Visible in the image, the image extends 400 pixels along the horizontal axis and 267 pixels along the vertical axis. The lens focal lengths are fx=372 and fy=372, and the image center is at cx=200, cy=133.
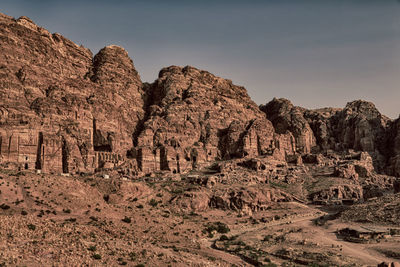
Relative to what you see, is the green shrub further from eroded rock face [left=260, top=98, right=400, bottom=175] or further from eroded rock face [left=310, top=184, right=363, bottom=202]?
eroded rock face [left=260, top=98, right=400, bottom=175]

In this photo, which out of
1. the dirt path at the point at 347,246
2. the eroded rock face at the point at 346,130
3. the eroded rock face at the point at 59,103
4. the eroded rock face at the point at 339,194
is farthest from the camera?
the eroded rock face at the point at 346,130

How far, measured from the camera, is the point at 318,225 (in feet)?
237

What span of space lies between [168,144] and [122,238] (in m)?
63.6

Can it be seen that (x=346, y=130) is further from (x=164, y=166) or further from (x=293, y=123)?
(x=164, y=166)

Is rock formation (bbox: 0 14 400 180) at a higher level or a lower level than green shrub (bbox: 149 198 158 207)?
higher

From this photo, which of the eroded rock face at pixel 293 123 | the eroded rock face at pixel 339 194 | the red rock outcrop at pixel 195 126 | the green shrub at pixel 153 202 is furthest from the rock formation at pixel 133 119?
the eroded rock face at pixel 339 194

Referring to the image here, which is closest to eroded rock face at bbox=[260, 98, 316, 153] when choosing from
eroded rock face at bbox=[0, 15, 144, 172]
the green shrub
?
eroded rock face at bbox=[0, 15, 144, 172]

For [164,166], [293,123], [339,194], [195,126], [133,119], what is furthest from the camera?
[293,123]

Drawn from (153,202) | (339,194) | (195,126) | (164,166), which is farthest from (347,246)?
(195,126)

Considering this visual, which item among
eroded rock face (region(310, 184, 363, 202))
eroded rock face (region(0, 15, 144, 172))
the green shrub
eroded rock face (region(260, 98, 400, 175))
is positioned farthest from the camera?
eroded rock face (region(260, 98, 400, 175))

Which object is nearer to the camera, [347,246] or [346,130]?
[347,246]

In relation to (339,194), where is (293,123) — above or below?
above

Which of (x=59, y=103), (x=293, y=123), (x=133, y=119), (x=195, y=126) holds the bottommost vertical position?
(x=195, y=126)

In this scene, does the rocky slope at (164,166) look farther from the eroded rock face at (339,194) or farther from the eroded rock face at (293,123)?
the eroded rock face at (293,123)
